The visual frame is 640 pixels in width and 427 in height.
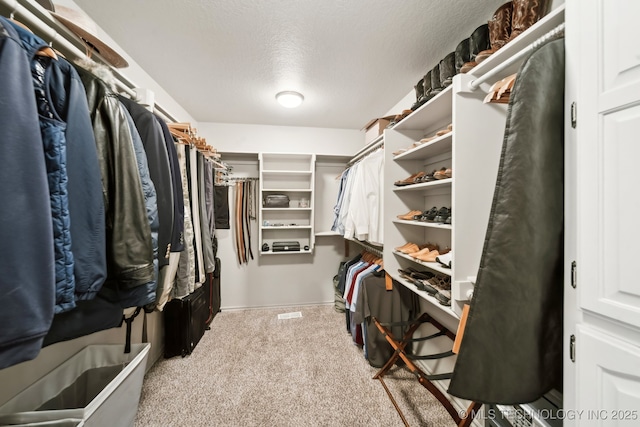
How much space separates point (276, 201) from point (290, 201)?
0.26 metres

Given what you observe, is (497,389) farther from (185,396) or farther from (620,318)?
(185,396)

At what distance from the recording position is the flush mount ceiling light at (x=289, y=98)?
2084 millimetres

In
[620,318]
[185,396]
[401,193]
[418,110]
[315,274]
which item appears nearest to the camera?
[620,318]

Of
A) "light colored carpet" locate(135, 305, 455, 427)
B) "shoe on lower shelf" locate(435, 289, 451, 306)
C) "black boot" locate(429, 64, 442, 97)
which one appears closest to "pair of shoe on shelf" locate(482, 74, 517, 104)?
"black boot" locate(429, 64, 442, 97)

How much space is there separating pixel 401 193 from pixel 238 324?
2.40 meters

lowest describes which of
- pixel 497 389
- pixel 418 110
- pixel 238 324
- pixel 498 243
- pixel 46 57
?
pixel 238 324

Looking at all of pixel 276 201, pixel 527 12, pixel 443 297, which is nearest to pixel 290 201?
pixel 276 201

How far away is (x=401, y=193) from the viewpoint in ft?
6.04

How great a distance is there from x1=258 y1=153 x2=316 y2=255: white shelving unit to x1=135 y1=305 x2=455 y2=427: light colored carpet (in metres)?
1.16

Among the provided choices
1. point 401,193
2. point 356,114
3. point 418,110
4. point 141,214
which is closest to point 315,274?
point 401,193

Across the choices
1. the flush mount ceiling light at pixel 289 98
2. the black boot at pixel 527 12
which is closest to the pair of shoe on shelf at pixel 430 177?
the black boot at pixel 527 12

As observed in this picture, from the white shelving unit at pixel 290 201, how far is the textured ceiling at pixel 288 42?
953 mm

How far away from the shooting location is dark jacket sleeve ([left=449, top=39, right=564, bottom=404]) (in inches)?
24.5

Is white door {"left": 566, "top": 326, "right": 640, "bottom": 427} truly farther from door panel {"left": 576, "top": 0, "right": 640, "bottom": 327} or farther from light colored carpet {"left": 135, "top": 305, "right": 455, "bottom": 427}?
light colored carpet {"left": 135, "top": 305, "right": 455, "bottom": 427}
